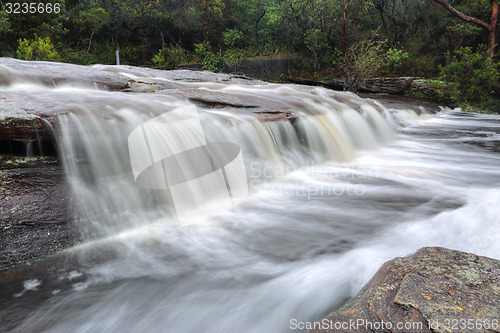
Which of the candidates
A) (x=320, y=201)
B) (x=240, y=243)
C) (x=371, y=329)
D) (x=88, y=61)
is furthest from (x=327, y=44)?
(x=371, y=329)

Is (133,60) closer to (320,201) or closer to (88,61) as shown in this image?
(88,61)

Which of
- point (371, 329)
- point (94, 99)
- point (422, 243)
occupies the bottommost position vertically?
point (422, 243)

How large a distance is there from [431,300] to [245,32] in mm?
20444

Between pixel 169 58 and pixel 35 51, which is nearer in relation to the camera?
pixel 35 51

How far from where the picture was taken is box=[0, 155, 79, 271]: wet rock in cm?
236

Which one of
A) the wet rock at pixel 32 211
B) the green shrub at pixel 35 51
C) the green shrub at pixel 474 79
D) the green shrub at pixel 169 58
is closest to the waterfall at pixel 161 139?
the wet rock at pixel 32 211

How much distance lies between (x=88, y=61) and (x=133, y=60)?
2469mm

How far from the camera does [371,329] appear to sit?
1263mm

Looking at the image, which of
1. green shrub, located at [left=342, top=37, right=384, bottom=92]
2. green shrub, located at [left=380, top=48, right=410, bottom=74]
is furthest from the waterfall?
green shrub, located at [left=380, top=48, right=410, bottom=74]

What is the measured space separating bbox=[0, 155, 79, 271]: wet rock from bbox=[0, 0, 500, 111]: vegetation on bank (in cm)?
1408

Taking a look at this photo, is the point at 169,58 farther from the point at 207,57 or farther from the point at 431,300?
the point at 431,300

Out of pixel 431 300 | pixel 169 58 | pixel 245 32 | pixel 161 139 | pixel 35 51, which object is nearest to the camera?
pixel 431 300

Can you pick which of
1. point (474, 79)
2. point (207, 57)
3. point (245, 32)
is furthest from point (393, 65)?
point (207, 57)

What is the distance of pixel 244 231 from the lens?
2.97 metres
